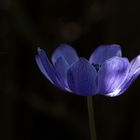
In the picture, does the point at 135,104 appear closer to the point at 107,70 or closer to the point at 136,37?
the point at 136,37

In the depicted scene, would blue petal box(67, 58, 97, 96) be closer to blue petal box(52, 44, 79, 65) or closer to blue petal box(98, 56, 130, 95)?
blue petal box(98, 56, 130, 95)

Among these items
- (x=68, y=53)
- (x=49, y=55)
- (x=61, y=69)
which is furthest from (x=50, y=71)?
(x=49, y=55)

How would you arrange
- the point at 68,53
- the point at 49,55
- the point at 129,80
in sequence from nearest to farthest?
1. the point at 129,80
2. the point at 68,53
3. the point at 49,55

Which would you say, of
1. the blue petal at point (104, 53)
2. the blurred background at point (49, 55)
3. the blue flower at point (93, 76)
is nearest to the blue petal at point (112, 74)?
the blue flower at point (93, 76)

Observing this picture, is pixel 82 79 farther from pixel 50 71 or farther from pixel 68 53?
pixel 68 53

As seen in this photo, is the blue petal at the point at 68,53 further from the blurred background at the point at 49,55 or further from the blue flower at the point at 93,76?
the blurred background at the point at 49,55

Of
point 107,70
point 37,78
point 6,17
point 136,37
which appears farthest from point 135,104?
point 107,70
